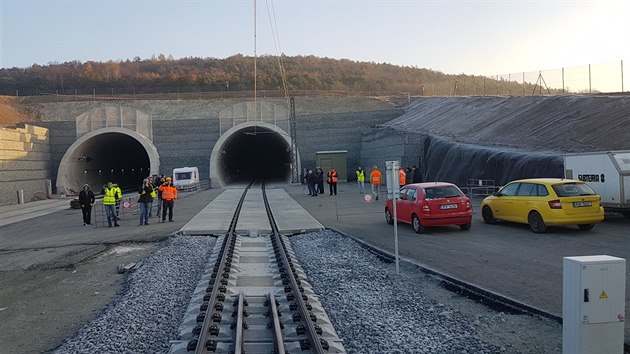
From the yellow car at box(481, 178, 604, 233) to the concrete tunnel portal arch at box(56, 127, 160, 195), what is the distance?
39.0m

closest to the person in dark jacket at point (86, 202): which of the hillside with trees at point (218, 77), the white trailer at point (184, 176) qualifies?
the white trailer at point (184, 176)

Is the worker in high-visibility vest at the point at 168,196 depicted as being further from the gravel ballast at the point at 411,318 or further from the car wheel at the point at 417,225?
the gravel ballast at the point at 411,318

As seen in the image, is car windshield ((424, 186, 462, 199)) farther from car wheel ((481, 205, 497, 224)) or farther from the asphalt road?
car wheel ((481, 205, 497, 224))

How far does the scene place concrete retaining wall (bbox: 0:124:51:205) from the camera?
37.6 metres

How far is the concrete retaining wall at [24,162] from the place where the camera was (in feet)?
123

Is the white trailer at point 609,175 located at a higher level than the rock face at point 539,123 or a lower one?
lower

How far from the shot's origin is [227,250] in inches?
529

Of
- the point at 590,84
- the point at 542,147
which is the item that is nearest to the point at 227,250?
the point at 542,147

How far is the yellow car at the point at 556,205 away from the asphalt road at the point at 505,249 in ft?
Answer: 1.25

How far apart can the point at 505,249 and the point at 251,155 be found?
67.6 metres

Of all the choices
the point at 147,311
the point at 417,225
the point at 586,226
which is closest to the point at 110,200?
the point at 417,225

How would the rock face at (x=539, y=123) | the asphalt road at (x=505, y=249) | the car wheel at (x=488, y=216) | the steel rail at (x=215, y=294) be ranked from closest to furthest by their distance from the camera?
the steel rail at (x=215, y=294) → the asphalt road at (x=505, y=249) → the car wheel at (x=488, y=216) → the rock face at (x=539, y=123)

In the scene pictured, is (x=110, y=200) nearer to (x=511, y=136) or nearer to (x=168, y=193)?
(x=168, y=193)

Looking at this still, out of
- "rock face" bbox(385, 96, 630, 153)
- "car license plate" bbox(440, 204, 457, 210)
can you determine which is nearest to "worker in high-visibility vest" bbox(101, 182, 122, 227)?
"car license plate" bbox(440, 204, 457, 210)
